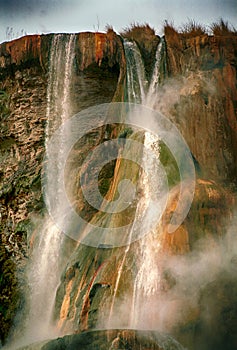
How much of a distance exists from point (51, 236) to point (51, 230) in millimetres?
165

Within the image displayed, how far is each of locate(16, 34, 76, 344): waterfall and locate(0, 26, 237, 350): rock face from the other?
0.57 feet

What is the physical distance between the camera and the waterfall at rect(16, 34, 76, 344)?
35.7 ft

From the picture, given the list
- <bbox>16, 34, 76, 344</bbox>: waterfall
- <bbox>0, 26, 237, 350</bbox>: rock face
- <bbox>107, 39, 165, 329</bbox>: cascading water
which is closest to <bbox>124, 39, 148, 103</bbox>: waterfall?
<bbox>107, 39, 165, 329</bbox>: cascading water

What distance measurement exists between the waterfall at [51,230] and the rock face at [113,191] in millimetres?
173

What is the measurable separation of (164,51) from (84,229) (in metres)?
3.23

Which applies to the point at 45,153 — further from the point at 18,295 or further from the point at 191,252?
the point at 191,252

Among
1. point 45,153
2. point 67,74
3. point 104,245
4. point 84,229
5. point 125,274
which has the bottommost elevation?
point 125,274

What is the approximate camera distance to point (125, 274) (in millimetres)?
8602

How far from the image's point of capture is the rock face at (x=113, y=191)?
7.91 m

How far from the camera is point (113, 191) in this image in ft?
33.9

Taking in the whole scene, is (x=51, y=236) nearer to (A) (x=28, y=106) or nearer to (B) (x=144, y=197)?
(A) (x=28, y=106)

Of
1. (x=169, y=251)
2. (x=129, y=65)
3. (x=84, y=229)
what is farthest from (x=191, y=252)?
(x=129, y=65)

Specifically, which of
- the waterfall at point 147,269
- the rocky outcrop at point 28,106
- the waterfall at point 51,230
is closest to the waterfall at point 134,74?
the rocky outcrop at point 28,106

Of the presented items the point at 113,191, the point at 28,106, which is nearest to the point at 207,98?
the point at 113,191
